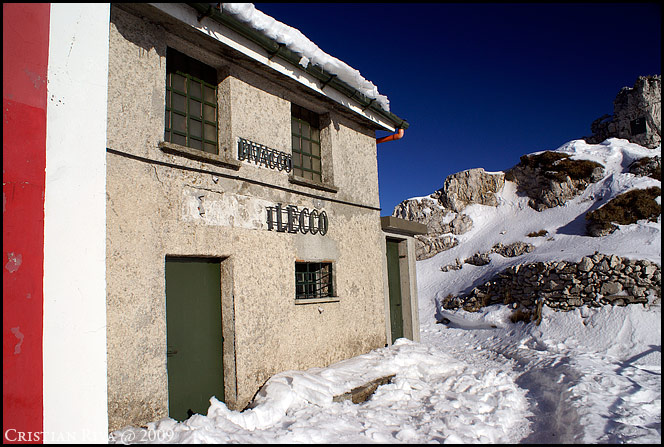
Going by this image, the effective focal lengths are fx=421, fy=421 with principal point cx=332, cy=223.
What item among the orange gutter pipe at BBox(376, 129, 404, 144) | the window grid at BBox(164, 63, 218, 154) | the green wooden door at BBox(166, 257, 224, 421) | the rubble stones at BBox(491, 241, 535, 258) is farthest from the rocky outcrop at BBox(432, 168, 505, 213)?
the green wooden door at BBox(166, 257, 224, 421)

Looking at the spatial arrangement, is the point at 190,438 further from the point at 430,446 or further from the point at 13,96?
the point at 13,96

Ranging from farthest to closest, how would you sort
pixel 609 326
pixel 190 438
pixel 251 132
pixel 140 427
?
pixel 609 326 → pixel 251 132 → pixel 140 427 → pixel 190 438

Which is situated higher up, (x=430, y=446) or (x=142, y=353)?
(x=142, y=353)

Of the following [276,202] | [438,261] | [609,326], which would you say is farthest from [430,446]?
[438,261]

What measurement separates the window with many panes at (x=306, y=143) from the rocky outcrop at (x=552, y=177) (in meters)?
20.5

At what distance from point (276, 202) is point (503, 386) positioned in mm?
4721

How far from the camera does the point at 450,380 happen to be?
7012 mm

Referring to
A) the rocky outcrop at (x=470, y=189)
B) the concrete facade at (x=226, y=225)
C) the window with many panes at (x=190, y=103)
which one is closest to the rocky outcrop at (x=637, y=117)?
the rocky outcrop at (x=470, y=189)

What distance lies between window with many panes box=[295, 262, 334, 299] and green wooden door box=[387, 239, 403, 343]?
2.42 meters

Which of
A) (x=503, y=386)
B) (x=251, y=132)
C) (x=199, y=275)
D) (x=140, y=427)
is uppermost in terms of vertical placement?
(x=251, y=132)

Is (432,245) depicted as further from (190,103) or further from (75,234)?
(75,234)

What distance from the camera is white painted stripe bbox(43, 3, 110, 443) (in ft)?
10.8

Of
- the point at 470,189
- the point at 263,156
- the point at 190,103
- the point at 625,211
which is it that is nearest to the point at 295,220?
the point at 263,156

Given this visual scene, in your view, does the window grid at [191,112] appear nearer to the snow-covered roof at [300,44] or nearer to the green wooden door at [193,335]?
the snow-covered roof at [300,44]
